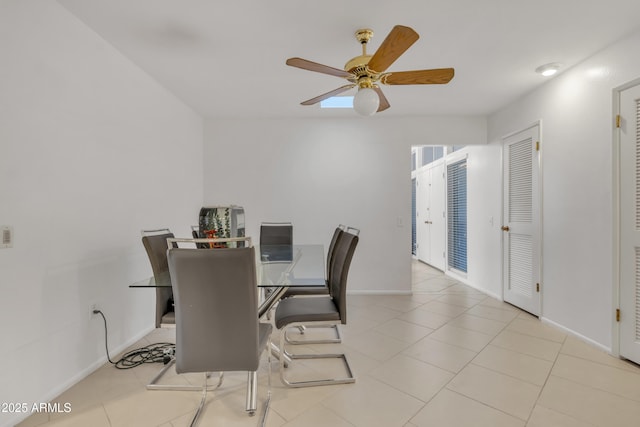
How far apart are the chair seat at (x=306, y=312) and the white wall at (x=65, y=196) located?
1.34 m

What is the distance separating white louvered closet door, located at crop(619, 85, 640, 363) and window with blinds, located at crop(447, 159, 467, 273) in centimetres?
250

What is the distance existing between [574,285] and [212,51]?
368cm

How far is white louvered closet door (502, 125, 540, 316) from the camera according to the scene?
3215 millimetres

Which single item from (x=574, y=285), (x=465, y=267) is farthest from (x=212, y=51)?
(x=465, y=267)

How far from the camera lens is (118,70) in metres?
2.45

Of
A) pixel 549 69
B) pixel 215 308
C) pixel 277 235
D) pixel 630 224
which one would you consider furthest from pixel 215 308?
pixel 549 69

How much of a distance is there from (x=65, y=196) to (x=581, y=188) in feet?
12.9

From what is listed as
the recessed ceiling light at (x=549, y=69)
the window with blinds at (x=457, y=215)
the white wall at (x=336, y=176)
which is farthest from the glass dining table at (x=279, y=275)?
the window with blinds at (x=457, y=215)

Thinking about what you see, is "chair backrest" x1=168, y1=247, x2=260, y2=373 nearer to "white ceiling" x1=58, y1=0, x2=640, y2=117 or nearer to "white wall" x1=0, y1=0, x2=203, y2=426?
"white wall" x1=0, y1=0, x2=203, y2=426

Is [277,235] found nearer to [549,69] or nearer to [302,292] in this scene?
[302,292]

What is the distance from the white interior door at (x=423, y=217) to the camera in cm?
636

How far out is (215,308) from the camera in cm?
141

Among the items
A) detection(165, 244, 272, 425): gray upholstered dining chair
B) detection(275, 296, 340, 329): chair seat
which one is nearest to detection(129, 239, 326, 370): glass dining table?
detection(275, 296, 340, 329): chair seat

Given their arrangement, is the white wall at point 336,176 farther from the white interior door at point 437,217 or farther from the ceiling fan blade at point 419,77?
the ceiling fan blade at point 419,77
